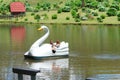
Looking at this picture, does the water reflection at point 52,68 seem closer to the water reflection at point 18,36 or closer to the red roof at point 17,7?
the water reflection at point 18,36

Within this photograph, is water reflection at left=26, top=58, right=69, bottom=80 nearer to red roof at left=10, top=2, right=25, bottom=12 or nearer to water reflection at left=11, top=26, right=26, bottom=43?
water reflection at left=11, top=26, right=26, bottom=43

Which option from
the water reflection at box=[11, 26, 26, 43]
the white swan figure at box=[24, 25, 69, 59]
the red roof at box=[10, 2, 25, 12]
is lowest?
the red roof at box=[10, 2, 25, 12]

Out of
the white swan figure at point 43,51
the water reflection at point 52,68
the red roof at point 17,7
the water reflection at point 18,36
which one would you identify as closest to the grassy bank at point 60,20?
the red roof at point 17,7

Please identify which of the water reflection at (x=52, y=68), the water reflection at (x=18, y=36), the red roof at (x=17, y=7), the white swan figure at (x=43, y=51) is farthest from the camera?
the red roof at (x=17, y=7)

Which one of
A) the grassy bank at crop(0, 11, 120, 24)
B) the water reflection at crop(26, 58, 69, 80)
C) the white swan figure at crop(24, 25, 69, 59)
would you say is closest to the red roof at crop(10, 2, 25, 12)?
the grassy bank at crop(0, 11, 120, 24)

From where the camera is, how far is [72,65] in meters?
32.4

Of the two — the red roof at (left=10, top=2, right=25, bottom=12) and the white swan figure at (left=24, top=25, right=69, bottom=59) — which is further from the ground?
the white swan figure at (left=24, top=25, right=69, bottom=59)

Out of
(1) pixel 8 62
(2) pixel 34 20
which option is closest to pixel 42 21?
(2) pixel 34 20

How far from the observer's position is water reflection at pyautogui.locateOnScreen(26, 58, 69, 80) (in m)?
27.0

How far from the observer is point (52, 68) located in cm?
3134

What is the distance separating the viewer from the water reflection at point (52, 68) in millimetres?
26969

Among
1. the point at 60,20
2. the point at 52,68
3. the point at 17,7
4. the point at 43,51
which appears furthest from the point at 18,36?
the point at 17,7

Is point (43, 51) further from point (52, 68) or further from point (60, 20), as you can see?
point (60, 20)

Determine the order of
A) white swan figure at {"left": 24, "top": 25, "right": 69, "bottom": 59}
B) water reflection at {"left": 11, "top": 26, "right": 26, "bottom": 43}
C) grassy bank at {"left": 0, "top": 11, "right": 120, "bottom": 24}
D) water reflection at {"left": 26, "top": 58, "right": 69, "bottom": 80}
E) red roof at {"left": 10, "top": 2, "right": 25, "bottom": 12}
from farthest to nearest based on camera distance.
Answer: red roof at {"left": 10, "top": 2, "right": 25, "bottom": 12} < grassy bank at {"left": 0, "top": 11, "right": 120, "bottom": 24} < water reflection at {"left": 11, "top": 26, "right": 26, "bottom": 43} < white swan figure at {"left": 24, "top": 25, "right": 69, "bottom": 59} < water reflection at {"left": 26, "top": 58, "right": 69, "bottom": 80}
